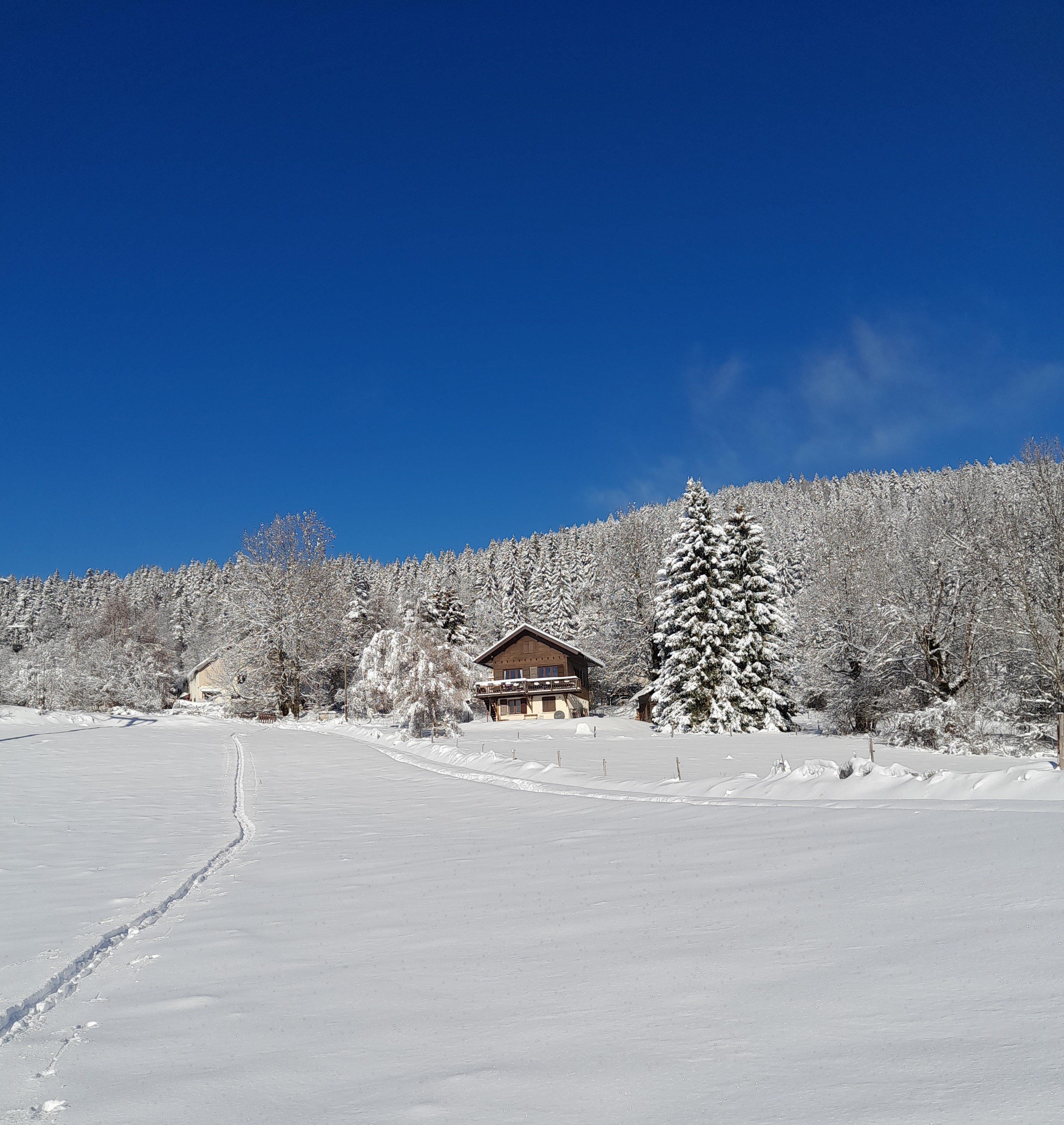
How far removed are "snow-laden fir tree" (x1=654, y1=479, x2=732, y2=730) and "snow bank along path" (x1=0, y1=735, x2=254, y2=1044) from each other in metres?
31.8

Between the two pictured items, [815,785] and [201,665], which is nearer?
[815,785]

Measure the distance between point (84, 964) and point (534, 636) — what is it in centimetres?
5328

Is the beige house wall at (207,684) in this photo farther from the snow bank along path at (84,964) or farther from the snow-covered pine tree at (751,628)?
the snow bank along path at (84,964)

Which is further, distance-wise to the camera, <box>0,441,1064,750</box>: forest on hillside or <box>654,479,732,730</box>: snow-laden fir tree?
<box>654,479,732,730</box>: snow-laden fir tree

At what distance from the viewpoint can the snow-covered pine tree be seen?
1613 inches

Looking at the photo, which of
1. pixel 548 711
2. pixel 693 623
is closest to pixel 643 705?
pixel 548 711

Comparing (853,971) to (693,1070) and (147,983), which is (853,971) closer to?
(693,1070)

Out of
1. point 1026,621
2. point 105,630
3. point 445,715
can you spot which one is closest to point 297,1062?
point 1026,621

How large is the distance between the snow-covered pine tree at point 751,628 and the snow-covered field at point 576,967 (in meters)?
28.0

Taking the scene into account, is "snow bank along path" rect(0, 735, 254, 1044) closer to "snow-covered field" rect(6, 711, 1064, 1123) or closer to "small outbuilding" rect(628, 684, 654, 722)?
"snow-covered field" rect(6, 711, 1064, 1123)

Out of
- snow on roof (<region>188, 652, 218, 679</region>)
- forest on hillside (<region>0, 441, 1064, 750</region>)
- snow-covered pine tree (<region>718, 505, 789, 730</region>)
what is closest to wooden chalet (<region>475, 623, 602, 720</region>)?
forest on hillside (<region>0, 441, 1064, 750</region>)

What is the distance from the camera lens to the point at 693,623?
41500 mm

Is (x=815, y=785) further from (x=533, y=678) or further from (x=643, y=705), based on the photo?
(x=533, y=678)

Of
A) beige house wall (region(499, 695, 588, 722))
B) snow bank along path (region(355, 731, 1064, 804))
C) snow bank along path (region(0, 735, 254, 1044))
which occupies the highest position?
snow bank along path (region(0, 735, 254, 1044))
